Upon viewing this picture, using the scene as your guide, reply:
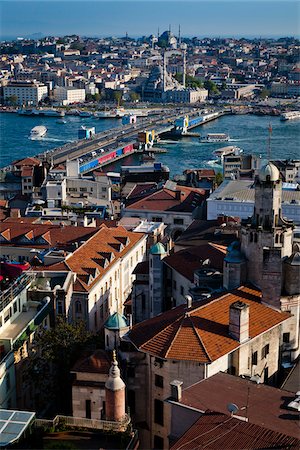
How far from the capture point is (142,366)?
1084 cm

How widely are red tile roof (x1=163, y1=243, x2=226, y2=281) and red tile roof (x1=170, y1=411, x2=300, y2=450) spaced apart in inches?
252

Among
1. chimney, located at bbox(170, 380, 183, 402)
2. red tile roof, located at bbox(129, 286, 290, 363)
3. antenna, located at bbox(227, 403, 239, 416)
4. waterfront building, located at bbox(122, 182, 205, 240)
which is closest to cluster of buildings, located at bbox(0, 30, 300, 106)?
waterfront building, located at bbox(122, 182, 205, 240)

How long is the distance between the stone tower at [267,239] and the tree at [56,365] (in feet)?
9.66

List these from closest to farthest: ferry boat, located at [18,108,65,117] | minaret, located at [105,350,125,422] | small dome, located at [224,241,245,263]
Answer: minaret, located at [105,350,125,422]
small dome, located at [224,241,245,263]
ferry boat, located at [18,108,65,117]

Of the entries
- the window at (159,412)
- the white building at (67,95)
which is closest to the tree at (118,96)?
the white building at (67,95)

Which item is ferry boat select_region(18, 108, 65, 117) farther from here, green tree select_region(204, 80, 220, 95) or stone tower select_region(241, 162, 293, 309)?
stone tower select_region(241, 162, 293, 309)

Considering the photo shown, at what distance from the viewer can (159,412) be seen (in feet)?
35.5

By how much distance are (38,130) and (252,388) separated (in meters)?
49.7

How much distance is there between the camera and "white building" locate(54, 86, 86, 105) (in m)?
84.8

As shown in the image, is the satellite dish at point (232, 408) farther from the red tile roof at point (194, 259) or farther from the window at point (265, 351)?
the red tile roof at point (194, 259)

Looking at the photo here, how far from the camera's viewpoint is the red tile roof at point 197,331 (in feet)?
34.2

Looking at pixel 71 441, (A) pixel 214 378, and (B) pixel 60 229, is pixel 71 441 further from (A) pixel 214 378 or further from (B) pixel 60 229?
(B) pixel 60 229

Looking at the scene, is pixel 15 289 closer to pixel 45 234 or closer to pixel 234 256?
pixel 234 256

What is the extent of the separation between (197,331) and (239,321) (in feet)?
2.04
